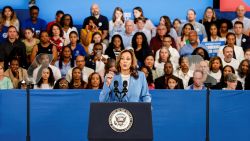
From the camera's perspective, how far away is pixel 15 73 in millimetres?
10477

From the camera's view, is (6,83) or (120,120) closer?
(120,120)

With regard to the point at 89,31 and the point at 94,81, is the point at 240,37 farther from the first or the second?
the point at 94,81

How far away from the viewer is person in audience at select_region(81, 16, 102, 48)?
1186cm

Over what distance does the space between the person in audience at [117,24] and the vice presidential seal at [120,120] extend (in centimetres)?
580

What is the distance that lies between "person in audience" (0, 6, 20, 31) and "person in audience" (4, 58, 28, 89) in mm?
1672

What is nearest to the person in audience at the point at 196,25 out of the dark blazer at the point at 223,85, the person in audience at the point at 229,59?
the person in audience at the point at 229,59

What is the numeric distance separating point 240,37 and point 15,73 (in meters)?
4.09

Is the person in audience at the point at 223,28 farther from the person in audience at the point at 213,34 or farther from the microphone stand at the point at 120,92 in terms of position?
the microphone stand at the point at 120,92

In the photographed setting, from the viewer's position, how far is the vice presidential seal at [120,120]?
6172 mm

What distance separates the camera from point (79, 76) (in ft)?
32.3

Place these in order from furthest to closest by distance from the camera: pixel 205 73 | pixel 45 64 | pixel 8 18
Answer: pixel 8 18 → pixel 45 64 → pixel 205 73

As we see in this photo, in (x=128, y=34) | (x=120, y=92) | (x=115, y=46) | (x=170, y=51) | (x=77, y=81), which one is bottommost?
(x=120, y=92)

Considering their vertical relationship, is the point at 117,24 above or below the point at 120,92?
above

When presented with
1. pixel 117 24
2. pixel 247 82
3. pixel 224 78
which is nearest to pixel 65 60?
pixel 117 24
